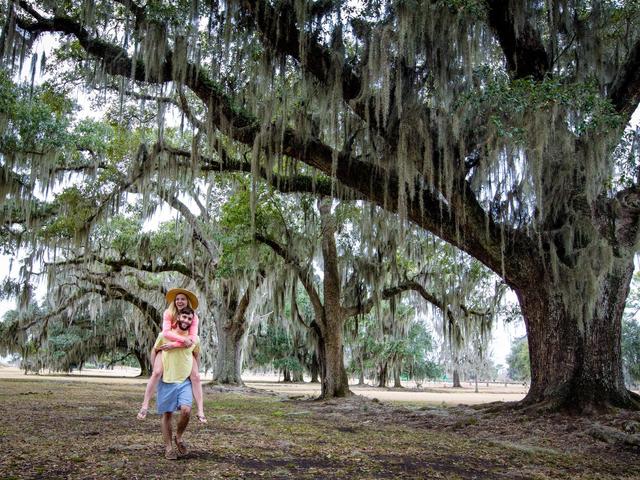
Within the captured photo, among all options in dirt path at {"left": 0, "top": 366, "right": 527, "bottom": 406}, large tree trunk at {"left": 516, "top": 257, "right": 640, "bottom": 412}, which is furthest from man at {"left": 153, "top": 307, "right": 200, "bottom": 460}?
dirt path at {"left": 0, "top": 366, "right": 527, "bottom": 406}

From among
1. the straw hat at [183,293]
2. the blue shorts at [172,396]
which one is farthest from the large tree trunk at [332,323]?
the blue shorts at [172,396]

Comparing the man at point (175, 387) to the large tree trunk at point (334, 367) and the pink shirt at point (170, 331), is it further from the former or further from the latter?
the large tree trunk at point (334, 367)

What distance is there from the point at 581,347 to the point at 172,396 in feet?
18.6

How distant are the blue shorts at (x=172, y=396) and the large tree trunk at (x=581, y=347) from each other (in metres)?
5.25

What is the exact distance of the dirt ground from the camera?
362cm

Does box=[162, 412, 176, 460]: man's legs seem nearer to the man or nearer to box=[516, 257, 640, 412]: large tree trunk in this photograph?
the man

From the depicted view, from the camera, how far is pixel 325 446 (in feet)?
16.0

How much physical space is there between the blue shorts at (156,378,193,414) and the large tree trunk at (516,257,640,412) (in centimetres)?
525

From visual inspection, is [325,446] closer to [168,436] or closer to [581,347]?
[168,436]

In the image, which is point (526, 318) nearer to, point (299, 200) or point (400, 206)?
point (400, 206)

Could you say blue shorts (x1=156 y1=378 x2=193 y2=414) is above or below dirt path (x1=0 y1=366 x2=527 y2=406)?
above

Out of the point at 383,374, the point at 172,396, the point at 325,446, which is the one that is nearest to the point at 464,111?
the point at 325,446

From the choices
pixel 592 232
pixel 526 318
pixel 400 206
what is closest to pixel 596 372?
pixel 526 318

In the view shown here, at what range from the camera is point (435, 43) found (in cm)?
656
